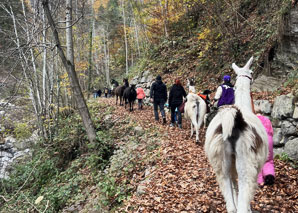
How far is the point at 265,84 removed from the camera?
7.46 meters

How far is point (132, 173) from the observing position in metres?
5.63

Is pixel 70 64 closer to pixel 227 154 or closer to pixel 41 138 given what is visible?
pixel 41 138

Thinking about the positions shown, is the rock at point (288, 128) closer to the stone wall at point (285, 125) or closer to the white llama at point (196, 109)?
the stone wall at point (285, 125)

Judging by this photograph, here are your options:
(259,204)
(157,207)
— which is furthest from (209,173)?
(157,207)

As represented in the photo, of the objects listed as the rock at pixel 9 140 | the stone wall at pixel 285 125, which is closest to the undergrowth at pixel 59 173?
the stone wall at pixel 285 125

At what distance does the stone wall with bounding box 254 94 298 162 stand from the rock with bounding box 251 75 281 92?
1816mm

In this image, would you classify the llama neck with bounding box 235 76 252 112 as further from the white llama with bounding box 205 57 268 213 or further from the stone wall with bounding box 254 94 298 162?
the stone wall with bounding box 254 94 298 162

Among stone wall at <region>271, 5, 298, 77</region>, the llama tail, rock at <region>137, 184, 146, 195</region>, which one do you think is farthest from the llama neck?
stone wall at <region>271, 5, 298, 77</region>

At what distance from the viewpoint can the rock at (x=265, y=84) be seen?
7.11 meters

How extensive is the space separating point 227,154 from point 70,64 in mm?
6207

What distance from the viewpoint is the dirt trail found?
353cm

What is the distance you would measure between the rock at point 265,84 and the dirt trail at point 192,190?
339 centimetres

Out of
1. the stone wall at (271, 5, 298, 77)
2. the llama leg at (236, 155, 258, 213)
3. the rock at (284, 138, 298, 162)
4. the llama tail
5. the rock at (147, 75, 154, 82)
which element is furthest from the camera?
the rock at (147, 75, 154, 82)

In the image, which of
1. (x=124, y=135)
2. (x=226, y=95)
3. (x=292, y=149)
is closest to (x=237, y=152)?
(x=292, y=149)
